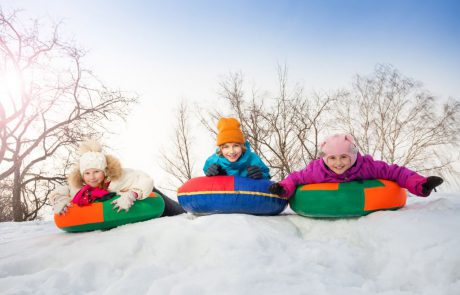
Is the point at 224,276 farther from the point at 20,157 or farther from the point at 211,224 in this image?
the point at 20,157

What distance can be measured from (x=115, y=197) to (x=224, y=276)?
7.06 ft

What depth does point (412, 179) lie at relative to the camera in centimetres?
341

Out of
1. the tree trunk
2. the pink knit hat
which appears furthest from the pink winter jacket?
the tree trunk

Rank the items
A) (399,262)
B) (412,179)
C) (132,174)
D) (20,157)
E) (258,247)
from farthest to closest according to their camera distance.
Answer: (20,157) < (132,174) < (412,179) < (258,247) < (399,262)

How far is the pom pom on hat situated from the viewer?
3939mm

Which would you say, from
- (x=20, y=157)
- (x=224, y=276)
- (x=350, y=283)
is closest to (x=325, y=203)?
(x=350, y=283)

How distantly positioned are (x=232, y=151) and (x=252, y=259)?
2.04m

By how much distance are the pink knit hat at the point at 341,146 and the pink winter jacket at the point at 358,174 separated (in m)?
0.14

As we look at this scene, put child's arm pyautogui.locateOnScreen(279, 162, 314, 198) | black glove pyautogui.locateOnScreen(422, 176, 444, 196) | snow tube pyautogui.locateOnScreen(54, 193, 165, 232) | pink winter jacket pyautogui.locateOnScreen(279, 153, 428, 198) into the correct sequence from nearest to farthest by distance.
Answer: black glove pyautogui.locateOnScreen(422, 176, 444, 196) < pink winter jacket pyautogui.locateOnScreen(279, 153, 428, 198) < snow tube pyautogui.locateOnScreen(54, 193, 165, 232) < child's arm pyautogui.locateOnScreen(279, 162, 314, 198)

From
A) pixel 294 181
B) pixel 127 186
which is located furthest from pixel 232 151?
pixel 127 186

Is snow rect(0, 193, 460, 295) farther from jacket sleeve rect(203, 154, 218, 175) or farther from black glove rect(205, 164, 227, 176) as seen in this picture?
jacket sleeve rect(203, 154, 218, 175)

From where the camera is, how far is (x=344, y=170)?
3.62m

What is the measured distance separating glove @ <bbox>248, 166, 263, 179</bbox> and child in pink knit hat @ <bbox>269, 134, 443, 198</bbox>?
311mm

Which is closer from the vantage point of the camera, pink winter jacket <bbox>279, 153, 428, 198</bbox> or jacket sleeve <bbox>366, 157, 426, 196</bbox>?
jacket sleeve <bbox>366, 157, 426, 196</bbox>
